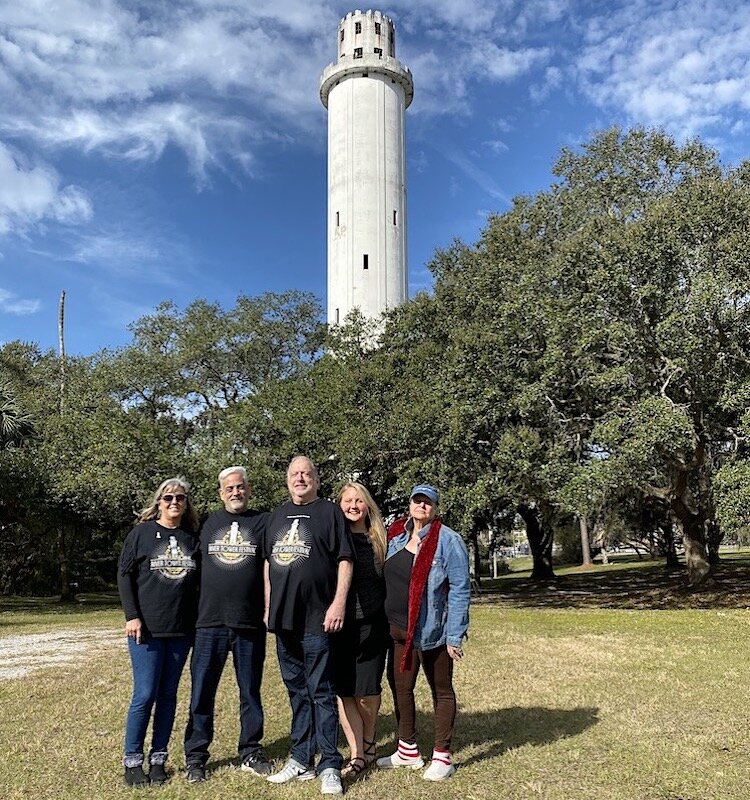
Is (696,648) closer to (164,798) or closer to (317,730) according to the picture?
(317,730)

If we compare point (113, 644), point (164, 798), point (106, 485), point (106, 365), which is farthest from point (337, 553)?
point (106, 365)

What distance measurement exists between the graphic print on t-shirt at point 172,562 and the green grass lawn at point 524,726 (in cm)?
139

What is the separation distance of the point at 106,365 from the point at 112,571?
15338mm

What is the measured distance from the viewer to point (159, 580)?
5.29 meters

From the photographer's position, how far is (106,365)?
25.3 m

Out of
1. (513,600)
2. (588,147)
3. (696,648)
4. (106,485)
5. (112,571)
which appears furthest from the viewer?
(112,571)

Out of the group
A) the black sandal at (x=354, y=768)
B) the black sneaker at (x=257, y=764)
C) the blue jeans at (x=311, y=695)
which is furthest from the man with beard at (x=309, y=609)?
the black sandal at (x=354, y=768)

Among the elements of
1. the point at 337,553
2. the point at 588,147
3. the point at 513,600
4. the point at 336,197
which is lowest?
the point at 513,600

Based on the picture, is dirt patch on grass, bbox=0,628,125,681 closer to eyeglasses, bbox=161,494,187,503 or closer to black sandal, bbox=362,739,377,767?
eyeglasses, bbox=161,494,187,503

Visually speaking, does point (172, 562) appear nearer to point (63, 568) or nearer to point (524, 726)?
point (524, 726)

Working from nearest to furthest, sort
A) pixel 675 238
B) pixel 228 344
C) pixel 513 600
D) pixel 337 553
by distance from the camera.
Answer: pixel 337 553 → pixel 675 238 → pixel 513 600 → pixel 228 344

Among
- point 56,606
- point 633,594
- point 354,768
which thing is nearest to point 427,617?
point 354,768

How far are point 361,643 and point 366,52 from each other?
130 ft

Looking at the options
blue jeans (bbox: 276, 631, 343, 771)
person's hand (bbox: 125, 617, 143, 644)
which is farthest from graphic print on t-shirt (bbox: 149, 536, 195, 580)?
blue jeans (bbox: 276, 631, 343, 771)
